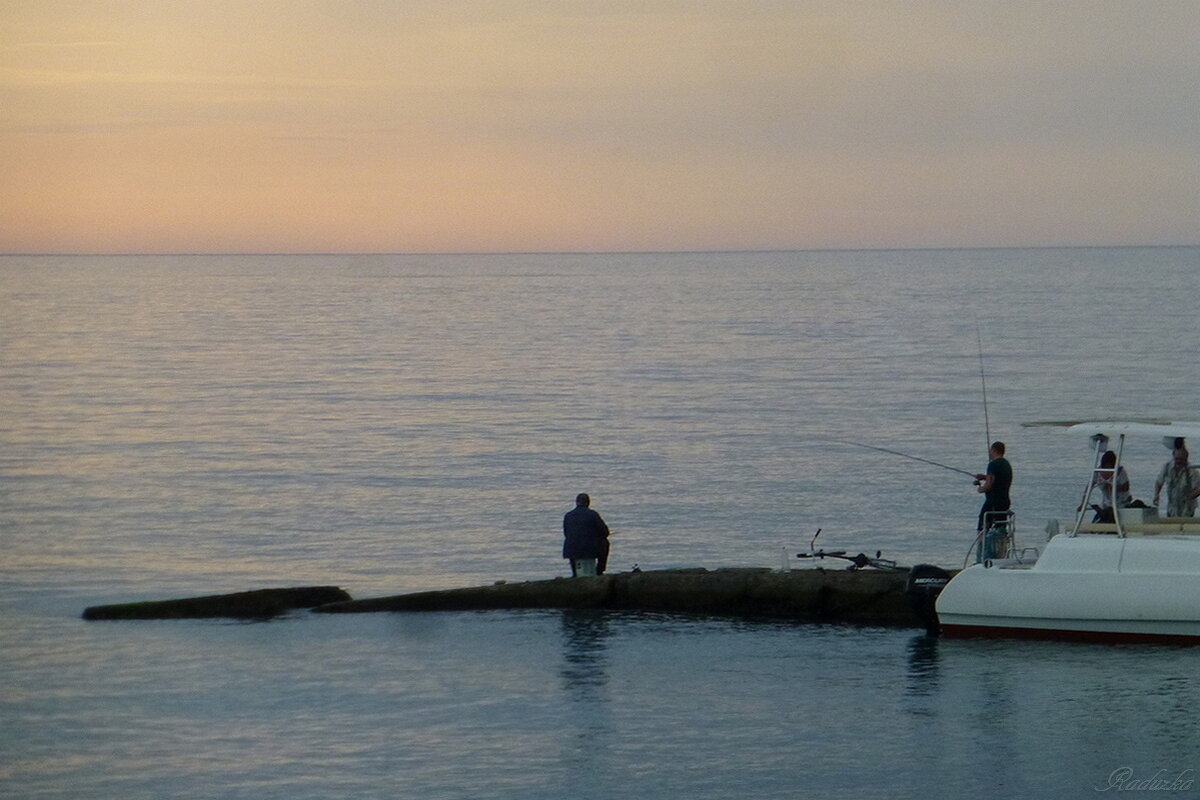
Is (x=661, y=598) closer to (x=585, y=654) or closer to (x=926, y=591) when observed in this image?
(x=585, y=654)

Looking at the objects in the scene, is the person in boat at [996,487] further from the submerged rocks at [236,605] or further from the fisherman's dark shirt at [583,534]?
the submerged rocks at [236,605]

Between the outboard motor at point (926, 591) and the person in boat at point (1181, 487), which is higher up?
the person in boat at point (1181, 487)

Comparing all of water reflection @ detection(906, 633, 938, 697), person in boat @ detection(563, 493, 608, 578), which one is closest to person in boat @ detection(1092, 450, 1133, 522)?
water reflection @ detection(906, 633, 938, 697)

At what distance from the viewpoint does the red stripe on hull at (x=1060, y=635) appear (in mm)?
17156

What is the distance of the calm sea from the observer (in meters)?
14.2

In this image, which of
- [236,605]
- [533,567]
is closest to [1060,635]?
[236,605]

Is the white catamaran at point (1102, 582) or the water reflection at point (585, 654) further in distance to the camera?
A: the white catamaran at point (1102, 582)

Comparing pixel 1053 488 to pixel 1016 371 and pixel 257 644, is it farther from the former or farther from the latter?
pixel 1016 371

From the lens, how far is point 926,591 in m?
18.1

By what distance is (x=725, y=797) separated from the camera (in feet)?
43.3

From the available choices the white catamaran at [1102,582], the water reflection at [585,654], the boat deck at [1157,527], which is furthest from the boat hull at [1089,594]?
the water reflection at [585,654]
